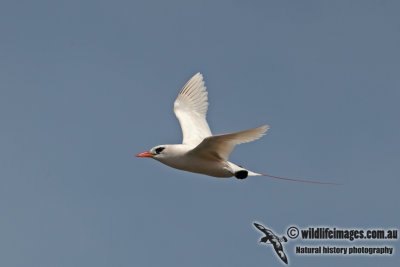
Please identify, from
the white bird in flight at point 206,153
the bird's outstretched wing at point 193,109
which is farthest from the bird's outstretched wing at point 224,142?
the bird's outstretched wing at point 193,109

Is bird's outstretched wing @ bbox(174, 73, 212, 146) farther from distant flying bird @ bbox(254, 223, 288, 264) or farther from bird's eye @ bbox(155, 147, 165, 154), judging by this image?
distant flying bird @ bbox(254, 223, 288, 264)

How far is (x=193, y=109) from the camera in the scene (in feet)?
91.7

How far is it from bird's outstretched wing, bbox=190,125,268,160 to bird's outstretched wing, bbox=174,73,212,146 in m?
4.08

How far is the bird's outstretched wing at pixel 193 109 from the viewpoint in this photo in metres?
26.4

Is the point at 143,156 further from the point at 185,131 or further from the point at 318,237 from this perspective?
the point at 318,237

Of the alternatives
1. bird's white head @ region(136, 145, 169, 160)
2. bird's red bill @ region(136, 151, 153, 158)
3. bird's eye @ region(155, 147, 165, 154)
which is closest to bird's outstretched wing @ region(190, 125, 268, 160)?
bird's white head @ region(136, 145, 169, 160)

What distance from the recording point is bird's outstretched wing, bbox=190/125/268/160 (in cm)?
2002

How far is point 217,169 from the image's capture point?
869 inches

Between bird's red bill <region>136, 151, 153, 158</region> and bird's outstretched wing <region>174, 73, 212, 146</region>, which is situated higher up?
bird's outstretched wing <region>174, 73, 212, 146</region>

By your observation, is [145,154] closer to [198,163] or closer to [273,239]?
[198,163]

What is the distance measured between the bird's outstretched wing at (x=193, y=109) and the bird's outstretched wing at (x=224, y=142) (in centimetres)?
408

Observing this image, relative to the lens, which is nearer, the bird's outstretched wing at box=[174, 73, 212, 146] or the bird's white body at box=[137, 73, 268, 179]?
the bird's white body at box=[137, 73, 268, 179]

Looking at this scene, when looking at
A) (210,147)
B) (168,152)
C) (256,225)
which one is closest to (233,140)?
(210,147)

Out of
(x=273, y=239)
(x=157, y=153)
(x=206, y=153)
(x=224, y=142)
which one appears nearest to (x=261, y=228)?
(x=273, y=239)
